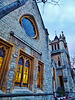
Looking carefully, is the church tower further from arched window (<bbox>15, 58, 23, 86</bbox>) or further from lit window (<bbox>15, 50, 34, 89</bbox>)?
arched window (<bbox>15, 58, 23, 86</bbox>)

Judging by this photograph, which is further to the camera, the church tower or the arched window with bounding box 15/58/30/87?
the church tower

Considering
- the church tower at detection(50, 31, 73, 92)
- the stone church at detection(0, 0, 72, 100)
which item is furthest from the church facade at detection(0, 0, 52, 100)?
the church tower at detection(50, 31, 73, 92)

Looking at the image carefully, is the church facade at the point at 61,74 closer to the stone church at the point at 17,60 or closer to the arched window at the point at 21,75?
the stone church at the point at 17,60

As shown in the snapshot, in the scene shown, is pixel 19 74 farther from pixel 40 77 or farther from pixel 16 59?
pixel 40 77

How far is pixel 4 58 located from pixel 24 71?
1.75 meters

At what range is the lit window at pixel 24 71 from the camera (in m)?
4.67

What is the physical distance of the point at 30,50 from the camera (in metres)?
5.89

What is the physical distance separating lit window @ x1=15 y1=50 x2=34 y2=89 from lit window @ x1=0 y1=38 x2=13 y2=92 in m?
0.94

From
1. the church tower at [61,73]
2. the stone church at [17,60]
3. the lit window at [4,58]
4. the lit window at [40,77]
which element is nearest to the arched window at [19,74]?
the stone church at [17,60]

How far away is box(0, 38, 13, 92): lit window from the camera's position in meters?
3.59

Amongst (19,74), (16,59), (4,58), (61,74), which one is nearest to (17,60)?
(16,59)

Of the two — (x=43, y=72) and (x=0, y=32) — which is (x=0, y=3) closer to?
(x=0, y=32)

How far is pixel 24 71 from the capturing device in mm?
5160

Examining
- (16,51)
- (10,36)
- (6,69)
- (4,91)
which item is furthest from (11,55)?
(4,91)
